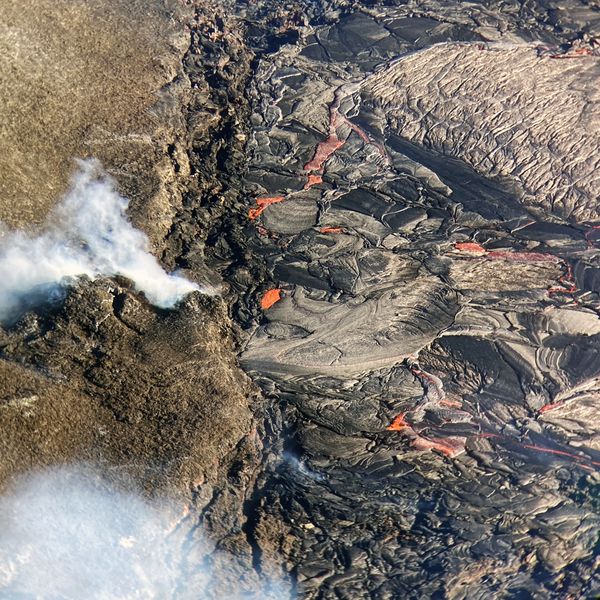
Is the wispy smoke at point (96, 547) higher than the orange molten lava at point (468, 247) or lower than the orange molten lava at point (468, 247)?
lower

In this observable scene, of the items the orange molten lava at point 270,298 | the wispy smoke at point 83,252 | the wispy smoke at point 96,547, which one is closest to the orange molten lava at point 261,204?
the orange molten lava at point 270,298

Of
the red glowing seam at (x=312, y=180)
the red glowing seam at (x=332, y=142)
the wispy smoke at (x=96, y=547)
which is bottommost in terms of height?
the wispy smoke at (x=96, y=547)

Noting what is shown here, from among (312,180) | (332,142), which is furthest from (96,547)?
(332,142)

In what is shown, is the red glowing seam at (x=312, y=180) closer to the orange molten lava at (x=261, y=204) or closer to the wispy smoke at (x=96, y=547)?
the orange molten lava at (x=261, y=204)

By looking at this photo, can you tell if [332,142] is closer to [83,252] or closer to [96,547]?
[83,252]

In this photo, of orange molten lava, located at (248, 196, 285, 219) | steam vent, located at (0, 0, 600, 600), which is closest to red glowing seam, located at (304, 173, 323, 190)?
steam vent, located at (0, 0, 600, 600)

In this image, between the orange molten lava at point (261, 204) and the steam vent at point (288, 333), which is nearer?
the steam vent at point (288, 333)

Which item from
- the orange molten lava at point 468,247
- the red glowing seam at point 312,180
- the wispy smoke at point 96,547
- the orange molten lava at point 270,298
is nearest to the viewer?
the wispy smoke at point 96,547
